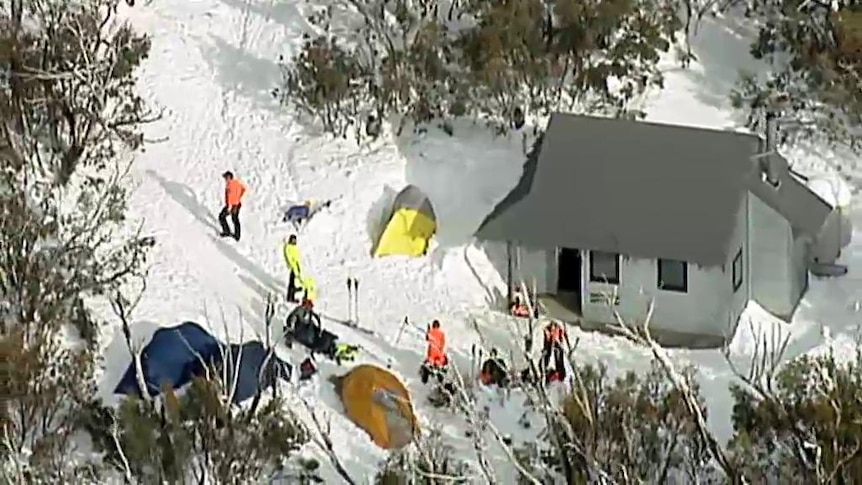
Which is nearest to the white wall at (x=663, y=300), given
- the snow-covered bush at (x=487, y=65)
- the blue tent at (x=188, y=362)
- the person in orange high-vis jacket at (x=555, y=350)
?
the person in orange high-vis jacket at (x=555, y=350)

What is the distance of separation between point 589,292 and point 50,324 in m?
6.72

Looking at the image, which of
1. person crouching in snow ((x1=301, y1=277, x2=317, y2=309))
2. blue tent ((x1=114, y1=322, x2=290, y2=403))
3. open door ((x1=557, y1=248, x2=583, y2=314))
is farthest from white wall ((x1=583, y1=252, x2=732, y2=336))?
blue tent ((x1=114, y1=322, x2=290, y2=403))

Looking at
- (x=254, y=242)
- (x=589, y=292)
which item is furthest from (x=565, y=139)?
(x=254, y=242)

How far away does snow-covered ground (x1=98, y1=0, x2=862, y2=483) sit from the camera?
22203 mm

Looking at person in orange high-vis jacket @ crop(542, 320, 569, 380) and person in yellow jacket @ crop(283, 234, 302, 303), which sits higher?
person in yellow jacket @ crop(283, 234, 302, 303)

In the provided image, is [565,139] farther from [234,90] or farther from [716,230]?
[234,90]

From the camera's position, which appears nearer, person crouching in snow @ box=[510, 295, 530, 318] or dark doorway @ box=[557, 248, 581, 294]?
person crouching in snow @ box=[510, 295, 530, 318]

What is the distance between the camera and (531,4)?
2767 cm

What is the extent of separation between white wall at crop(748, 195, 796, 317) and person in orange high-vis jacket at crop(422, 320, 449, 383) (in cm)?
441

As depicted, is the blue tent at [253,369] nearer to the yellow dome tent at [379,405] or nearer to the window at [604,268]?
the yellow dome tent at [379,405]

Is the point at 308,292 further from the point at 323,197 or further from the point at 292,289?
the point at 323,197

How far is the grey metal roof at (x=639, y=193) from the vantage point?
22.3 m

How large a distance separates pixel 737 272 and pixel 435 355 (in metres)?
4.12

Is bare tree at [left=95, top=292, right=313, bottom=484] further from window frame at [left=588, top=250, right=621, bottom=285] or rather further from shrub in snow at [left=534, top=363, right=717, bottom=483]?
window frame at [left=588, top=250, right=621, bottom=285]
